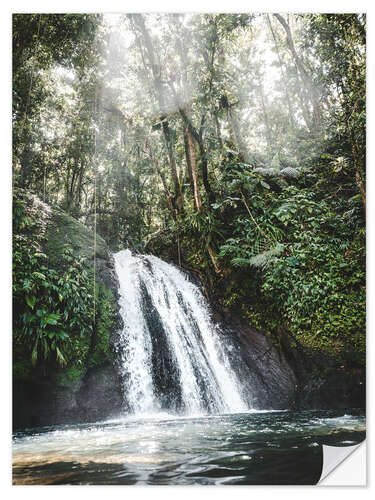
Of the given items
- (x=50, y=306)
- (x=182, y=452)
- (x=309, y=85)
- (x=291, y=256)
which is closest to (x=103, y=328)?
(x=50, y=306)

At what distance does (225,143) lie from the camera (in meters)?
5.23

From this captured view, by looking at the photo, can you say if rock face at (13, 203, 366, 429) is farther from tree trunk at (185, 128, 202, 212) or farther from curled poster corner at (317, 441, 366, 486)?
tree trunk at (185, 128, 202, 212)

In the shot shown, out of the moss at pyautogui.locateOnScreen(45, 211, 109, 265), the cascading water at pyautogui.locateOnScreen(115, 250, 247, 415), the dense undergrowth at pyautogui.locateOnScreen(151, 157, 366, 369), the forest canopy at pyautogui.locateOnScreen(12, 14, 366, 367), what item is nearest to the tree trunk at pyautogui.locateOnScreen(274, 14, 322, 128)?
the forest canopy at pyautogui.locateOnScreen(12, 14, 366, 367)

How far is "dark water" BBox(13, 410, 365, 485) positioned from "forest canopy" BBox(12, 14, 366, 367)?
1.26 meters

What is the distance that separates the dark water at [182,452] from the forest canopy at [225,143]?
4.13 ft

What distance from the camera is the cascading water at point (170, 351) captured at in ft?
12.1

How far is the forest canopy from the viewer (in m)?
3.61

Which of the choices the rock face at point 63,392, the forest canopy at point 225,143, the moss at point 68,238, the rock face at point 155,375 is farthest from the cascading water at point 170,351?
the moss at point 68,238

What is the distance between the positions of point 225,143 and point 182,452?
4354mm

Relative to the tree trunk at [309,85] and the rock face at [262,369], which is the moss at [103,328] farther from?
the tree trunk at [309,85]

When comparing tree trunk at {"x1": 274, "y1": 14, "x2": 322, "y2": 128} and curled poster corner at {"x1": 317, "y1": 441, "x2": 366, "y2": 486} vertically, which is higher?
tree trunk at {"x1": 274, "y1": 14, "x2": 322, "y2": 128}

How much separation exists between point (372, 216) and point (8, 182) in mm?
3563

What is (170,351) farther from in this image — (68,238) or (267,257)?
(68,238)

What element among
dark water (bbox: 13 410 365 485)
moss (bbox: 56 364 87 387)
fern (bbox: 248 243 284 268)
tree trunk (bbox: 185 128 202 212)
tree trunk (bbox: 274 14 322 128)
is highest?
tree trunk (bbox: 274 14 322 128)
